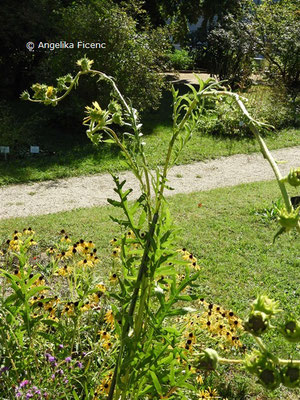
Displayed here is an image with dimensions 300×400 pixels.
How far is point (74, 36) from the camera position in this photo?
949cm

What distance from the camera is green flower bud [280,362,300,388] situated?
2.00ft

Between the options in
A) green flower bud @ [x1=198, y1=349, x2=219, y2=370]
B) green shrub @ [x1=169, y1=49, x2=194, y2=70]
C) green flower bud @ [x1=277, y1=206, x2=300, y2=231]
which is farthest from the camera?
green shrub @ [x1=169, y1=49, x2=194, y2=70]

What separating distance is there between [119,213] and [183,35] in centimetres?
1489

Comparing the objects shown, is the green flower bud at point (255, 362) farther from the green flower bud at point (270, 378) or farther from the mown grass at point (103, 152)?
the mown grass at point (103, 152)

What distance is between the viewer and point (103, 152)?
334 inches

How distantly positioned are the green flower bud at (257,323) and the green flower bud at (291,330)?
0.10 ft

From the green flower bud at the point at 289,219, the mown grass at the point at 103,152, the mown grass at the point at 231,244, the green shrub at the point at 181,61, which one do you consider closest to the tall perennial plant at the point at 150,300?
the green flower bud at the point at 289,219

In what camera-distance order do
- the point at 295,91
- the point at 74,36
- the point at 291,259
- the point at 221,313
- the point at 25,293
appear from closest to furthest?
the point at 25,293
the point at 221,313
the point at 291,259
the point at 74,36
the point at 295,91

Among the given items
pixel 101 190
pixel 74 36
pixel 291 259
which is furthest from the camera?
pixel 74 36

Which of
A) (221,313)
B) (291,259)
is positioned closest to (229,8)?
(291,259)

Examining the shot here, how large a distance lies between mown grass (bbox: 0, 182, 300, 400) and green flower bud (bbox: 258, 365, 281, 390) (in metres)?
2.50

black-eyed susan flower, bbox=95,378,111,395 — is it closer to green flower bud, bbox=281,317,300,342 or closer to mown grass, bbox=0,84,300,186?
green flower bud, bbox=281,317,300,342

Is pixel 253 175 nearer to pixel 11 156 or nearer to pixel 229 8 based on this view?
pixel 11 156

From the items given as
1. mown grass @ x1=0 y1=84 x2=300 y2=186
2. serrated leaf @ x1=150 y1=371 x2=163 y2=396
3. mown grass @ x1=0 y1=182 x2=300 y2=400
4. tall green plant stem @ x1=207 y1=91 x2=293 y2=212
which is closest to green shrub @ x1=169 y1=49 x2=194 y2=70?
mown grass @ x1=0 y1=84 x2=300 y2=186
